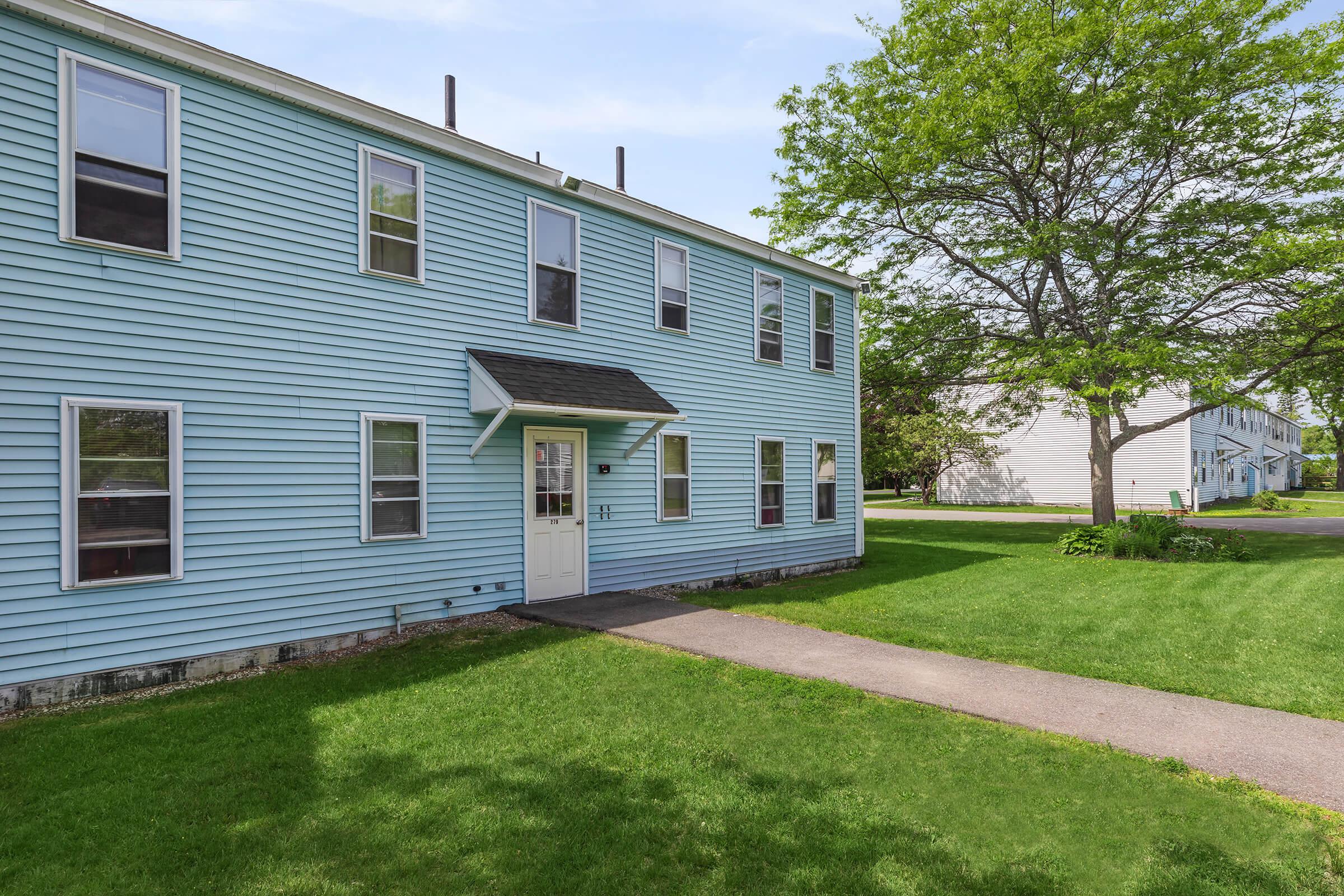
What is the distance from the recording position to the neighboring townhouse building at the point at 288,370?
5734 millimetres

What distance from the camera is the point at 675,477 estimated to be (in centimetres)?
1103

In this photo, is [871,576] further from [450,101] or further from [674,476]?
[450,101]

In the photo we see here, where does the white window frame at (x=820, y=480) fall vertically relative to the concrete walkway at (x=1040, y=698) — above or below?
above

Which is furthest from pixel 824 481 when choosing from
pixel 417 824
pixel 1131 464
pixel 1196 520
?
pixel 1131 464

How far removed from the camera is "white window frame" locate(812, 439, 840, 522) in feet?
45.0

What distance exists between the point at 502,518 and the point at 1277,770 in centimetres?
742

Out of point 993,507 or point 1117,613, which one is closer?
point 1117,613

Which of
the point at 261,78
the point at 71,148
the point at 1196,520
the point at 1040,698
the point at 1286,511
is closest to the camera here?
the point at 1040,698

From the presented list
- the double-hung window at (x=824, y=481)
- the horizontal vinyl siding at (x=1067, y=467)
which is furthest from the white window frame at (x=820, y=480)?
the horizontal vinyl siding at (x=1067, y=467)

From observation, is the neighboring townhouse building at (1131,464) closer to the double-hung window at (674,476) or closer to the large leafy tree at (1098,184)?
the large leafy tree at (1098,184)

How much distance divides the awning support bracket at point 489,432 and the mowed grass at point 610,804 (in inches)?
121

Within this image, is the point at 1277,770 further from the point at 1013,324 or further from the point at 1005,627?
the point at 1013,324

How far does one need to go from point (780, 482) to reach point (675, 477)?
107 inches

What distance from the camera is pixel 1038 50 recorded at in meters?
14.1
